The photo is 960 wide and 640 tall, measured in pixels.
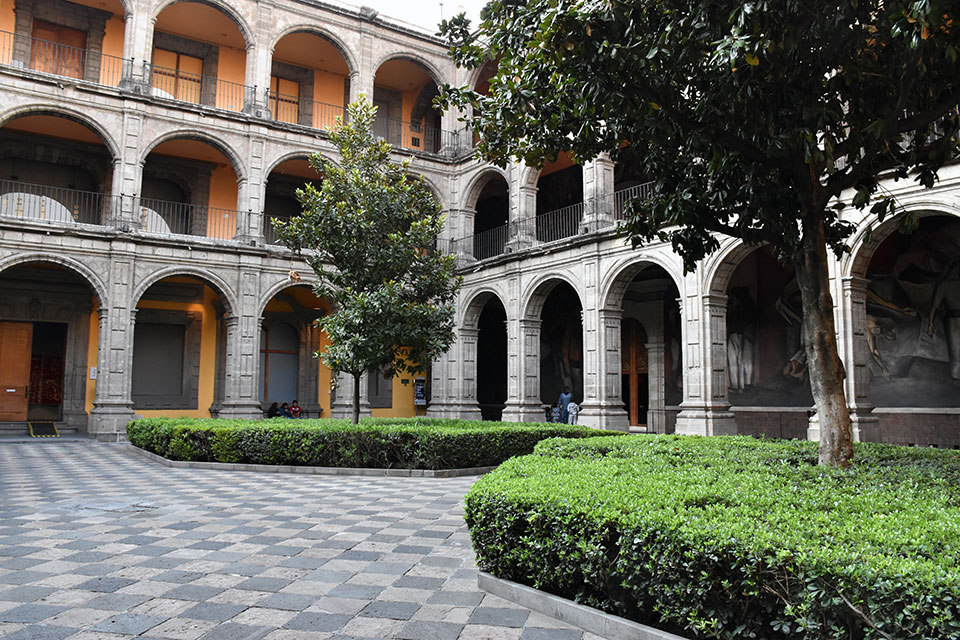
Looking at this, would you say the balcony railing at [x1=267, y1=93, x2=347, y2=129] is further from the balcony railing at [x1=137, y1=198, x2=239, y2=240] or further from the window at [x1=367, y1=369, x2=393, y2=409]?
the window at [x1=367, y1=369, x2=393, y2=409]

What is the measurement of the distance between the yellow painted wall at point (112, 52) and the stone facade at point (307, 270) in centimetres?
33

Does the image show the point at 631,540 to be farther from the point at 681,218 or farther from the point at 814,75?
the point at 814,75

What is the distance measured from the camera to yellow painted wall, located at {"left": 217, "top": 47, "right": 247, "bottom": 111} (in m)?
21.4

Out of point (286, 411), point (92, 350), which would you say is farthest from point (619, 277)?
point (92, 350)

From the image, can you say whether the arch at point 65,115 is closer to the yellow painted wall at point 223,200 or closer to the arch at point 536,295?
the yellow painted wall at point 223,200

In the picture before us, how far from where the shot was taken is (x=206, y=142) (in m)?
19.3

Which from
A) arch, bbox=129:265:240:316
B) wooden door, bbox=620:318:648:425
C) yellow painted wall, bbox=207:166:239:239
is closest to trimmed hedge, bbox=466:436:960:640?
wooden door, bbox=620:318:648:425

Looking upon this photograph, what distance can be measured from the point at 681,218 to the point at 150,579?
17.4ft

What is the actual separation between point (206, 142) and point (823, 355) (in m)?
18.0

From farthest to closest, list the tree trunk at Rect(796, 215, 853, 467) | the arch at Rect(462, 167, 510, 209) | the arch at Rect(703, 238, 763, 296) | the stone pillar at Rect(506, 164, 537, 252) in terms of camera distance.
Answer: the arch at Rect(462, 167, 510, 209) → the stone pillar at Rect(506, 164, 537, 252) → the arch at Rect(703, 238, 763, 296) → the tree trunk at Rect(796, 215, 853, 467)

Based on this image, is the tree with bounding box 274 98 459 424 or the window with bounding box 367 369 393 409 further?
the window with bounding box 367 369 393 409

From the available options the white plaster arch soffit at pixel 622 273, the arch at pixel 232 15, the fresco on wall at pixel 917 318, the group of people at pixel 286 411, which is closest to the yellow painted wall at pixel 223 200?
the arch at pixel 232 15

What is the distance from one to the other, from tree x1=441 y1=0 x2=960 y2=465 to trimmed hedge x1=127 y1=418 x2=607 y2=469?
17.6ft

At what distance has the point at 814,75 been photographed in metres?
5.65
